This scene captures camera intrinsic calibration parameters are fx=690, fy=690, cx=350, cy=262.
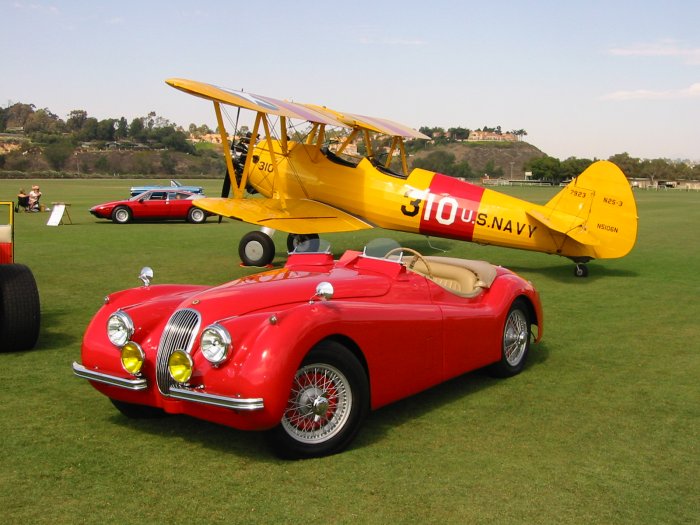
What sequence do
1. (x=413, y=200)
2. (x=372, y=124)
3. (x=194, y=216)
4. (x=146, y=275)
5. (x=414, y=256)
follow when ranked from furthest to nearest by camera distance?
(x=194, y=216) < (x=372, y=124) < (x=413, y=200) < (x=414, y=256) < (x=146, y=275)

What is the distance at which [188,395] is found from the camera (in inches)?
163

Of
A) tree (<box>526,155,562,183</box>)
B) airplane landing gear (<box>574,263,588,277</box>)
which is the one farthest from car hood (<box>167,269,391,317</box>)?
tree (<box>526,155,562,183</box>)

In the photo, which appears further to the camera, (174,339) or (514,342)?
(514,342)

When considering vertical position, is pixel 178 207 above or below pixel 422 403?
above

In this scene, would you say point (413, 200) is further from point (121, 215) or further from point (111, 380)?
point (121, 215)

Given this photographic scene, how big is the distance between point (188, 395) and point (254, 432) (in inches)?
32.6

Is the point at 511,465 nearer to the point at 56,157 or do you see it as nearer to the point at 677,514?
the point at 677,514

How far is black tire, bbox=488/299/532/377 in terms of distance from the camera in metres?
6.23

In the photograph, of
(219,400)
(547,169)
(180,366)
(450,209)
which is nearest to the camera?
(219,400)

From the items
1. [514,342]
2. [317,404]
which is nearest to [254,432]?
[317,404]

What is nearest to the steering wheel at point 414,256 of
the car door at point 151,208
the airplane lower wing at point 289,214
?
the airplane lower wing at point 289,214

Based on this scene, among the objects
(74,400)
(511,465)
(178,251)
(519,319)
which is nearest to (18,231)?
(178,251)

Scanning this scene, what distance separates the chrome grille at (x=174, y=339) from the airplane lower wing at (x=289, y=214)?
29.0ft

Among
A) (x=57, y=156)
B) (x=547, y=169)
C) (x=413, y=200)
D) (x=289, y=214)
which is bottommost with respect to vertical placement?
(x=289, y=214)
